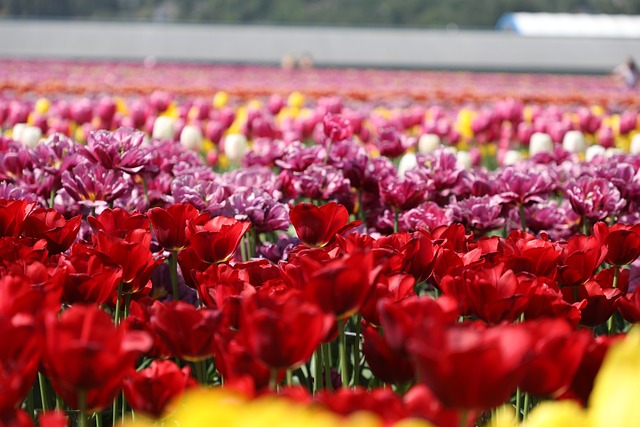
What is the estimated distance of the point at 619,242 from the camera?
1.65 m

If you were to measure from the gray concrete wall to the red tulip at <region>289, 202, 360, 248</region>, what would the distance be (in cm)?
2342

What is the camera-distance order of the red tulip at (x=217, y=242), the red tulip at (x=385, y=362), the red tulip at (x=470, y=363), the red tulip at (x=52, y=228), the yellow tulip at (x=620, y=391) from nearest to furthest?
the yellow tulip at (x=620, y=391), the red tulip at (x=470, y=363), the red tulip at (x=385, y=362), the red tulip at (x=217, y=242), the red tulip at (x=52, y=228)

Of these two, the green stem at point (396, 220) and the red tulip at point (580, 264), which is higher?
the red tulip at point (580, 264)

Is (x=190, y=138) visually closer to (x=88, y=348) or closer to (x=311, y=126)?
(x=311, y=126)

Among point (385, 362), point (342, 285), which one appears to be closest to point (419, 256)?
point (385, 362)

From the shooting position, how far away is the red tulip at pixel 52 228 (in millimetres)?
1642

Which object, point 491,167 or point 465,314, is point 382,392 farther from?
point 491,167

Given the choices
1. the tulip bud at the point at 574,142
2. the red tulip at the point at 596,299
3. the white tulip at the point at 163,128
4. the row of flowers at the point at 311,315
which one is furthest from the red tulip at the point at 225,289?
the tulip bud at the point at 574,142

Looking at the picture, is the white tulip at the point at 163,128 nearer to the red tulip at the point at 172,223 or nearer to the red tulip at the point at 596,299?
the red tulip at the point at 172,223

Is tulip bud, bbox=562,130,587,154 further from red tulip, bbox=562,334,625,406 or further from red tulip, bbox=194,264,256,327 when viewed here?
red tulip, bbox=562,334,625,406

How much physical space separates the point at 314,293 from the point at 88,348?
29 centimetres

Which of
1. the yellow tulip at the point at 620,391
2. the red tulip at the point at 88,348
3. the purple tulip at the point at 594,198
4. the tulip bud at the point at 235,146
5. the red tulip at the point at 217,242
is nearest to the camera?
the yellow tulip at the point at 620,391

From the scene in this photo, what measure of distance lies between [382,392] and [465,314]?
0.55 metres

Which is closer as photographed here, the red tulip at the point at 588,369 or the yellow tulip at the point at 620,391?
the yellow tulip at the point at 620,391
